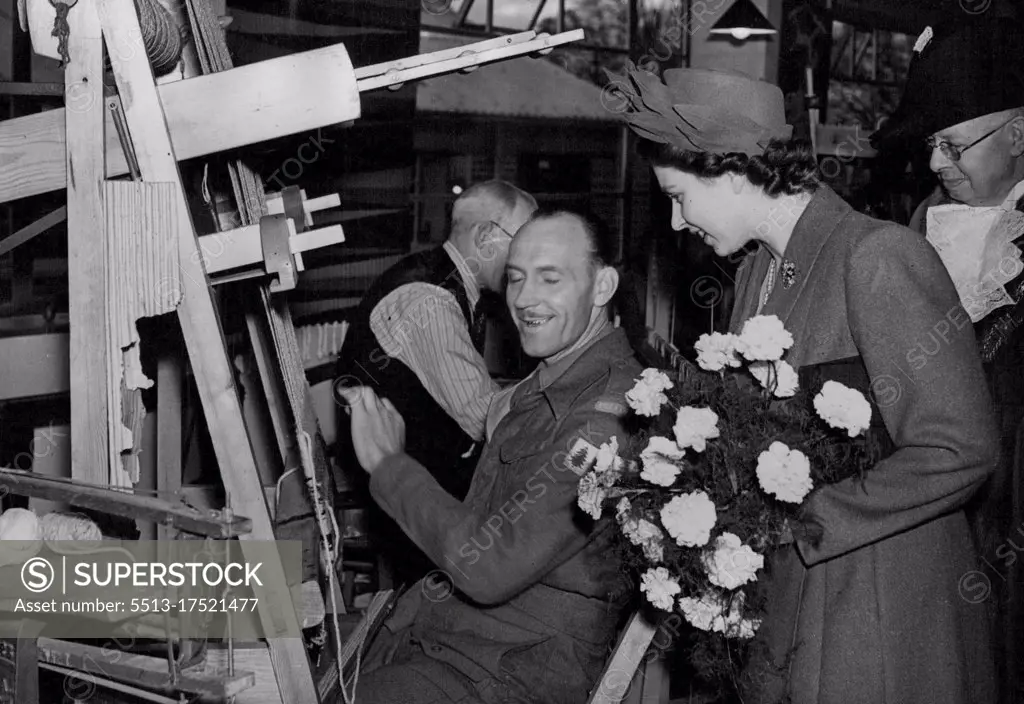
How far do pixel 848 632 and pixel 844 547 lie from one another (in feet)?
0.58

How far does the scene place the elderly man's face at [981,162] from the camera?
2471mm

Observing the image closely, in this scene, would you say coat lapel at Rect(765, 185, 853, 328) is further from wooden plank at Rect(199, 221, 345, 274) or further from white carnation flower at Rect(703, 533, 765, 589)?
wooden plank at Rect(199, 221, 345, 274)

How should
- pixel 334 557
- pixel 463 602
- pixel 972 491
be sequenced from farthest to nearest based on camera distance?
pixel 334 557 < pixel 463 602 < pixel 972 491

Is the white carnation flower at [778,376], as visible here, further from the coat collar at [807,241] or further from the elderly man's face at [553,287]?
the elderly man's face at [553,287]

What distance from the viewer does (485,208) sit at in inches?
139

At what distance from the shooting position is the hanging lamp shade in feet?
14.8

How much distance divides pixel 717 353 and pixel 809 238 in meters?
0.33

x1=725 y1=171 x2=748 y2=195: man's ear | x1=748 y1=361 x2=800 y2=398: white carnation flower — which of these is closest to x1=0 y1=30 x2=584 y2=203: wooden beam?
x1=725 y1=171 x2=748 y2=195: man's ear

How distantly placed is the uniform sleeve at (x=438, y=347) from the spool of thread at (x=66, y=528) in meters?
1.44

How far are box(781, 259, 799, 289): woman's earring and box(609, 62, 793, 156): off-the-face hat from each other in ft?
0.75

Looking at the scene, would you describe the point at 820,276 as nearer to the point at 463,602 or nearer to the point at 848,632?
the point at 848,632

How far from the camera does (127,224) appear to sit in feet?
5.96

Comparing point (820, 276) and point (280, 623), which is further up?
point (820, 276)

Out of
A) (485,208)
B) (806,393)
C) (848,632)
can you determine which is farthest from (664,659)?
(485,208)
